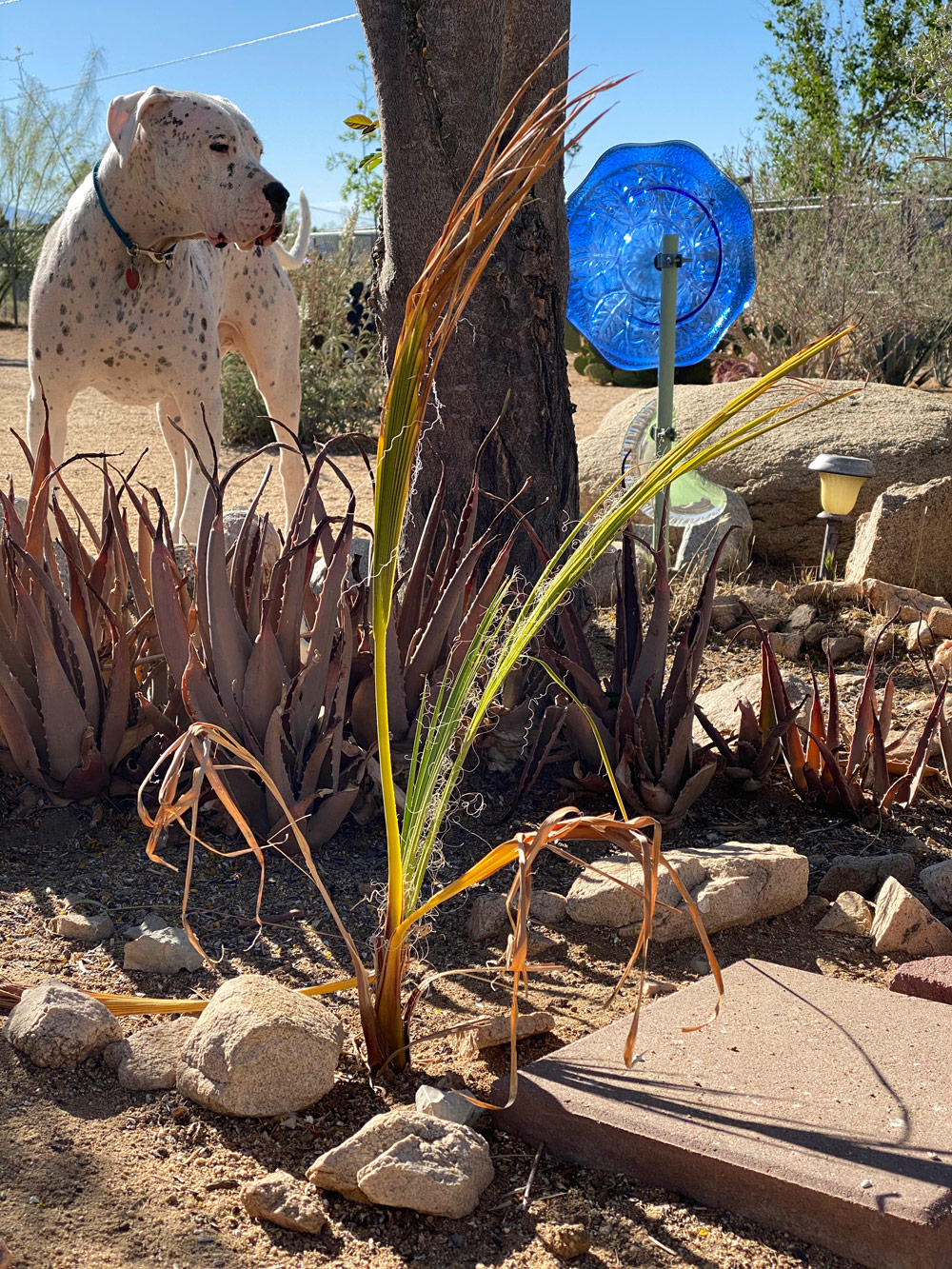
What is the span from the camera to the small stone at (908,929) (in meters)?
2.52

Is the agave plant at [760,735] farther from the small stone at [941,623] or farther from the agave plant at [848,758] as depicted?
the small stone at [941,623]

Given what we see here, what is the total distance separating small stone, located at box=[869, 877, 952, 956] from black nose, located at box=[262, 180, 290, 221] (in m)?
2.76

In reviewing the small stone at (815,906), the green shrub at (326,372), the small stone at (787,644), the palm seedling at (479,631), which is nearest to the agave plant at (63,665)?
the palm seedling at (479,631)

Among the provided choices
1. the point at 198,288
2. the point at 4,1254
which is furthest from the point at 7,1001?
the point at 198,288

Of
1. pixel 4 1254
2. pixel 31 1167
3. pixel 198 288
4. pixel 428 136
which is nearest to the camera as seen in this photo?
pixel 4 1254

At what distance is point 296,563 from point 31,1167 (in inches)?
54.7

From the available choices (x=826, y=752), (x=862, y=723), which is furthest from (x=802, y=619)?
(x=826, y=752)

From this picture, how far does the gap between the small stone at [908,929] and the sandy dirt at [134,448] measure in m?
4.21

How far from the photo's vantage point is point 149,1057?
1.97 metres

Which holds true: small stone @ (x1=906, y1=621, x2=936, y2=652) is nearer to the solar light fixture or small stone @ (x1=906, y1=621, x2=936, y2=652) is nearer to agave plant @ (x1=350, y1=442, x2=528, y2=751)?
the solar light fixture

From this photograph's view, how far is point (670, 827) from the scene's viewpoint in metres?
3.01

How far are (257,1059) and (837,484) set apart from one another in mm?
4293

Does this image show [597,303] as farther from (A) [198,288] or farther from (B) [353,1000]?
(B) [353,1000]

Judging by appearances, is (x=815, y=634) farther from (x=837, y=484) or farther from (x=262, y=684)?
(x=262, y=684)
